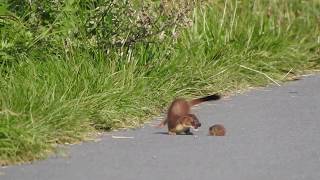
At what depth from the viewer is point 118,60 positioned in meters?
8.80

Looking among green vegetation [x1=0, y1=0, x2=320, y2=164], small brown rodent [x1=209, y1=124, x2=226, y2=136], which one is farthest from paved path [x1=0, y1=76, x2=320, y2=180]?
green vegetation [x1=0, y1=0, x2=320, y2=164]

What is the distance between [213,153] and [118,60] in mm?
1987

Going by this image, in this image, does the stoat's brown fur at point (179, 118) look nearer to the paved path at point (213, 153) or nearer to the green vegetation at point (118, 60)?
the paved path at point (213, 153)

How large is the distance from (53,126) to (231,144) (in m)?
1.25

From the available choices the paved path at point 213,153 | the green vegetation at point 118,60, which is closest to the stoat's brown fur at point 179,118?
the paved path at point 213,153

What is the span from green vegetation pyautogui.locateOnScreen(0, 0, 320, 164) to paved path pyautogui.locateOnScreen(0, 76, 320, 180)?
0.25 meters

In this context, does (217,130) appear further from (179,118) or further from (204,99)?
(204,99)

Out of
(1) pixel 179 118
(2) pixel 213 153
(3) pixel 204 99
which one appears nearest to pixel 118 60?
(3) pixel 204 99

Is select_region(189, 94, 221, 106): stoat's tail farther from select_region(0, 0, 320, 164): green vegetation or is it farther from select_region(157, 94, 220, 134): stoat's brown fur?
select_region(157, 94, 220, 134): stoat's brown fur

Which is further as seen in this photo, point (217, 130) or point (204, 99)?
point (204, 99)

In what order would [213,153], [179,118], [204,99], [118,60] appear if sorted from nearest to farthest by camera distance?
[213,153] → [179,118] → [204,99] → [118,60]

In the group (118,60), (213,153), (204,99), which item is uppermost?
(118,60)

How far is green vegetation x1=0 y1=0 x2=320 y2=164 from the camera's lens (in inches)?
288

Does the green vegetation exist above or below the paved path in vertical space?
above
